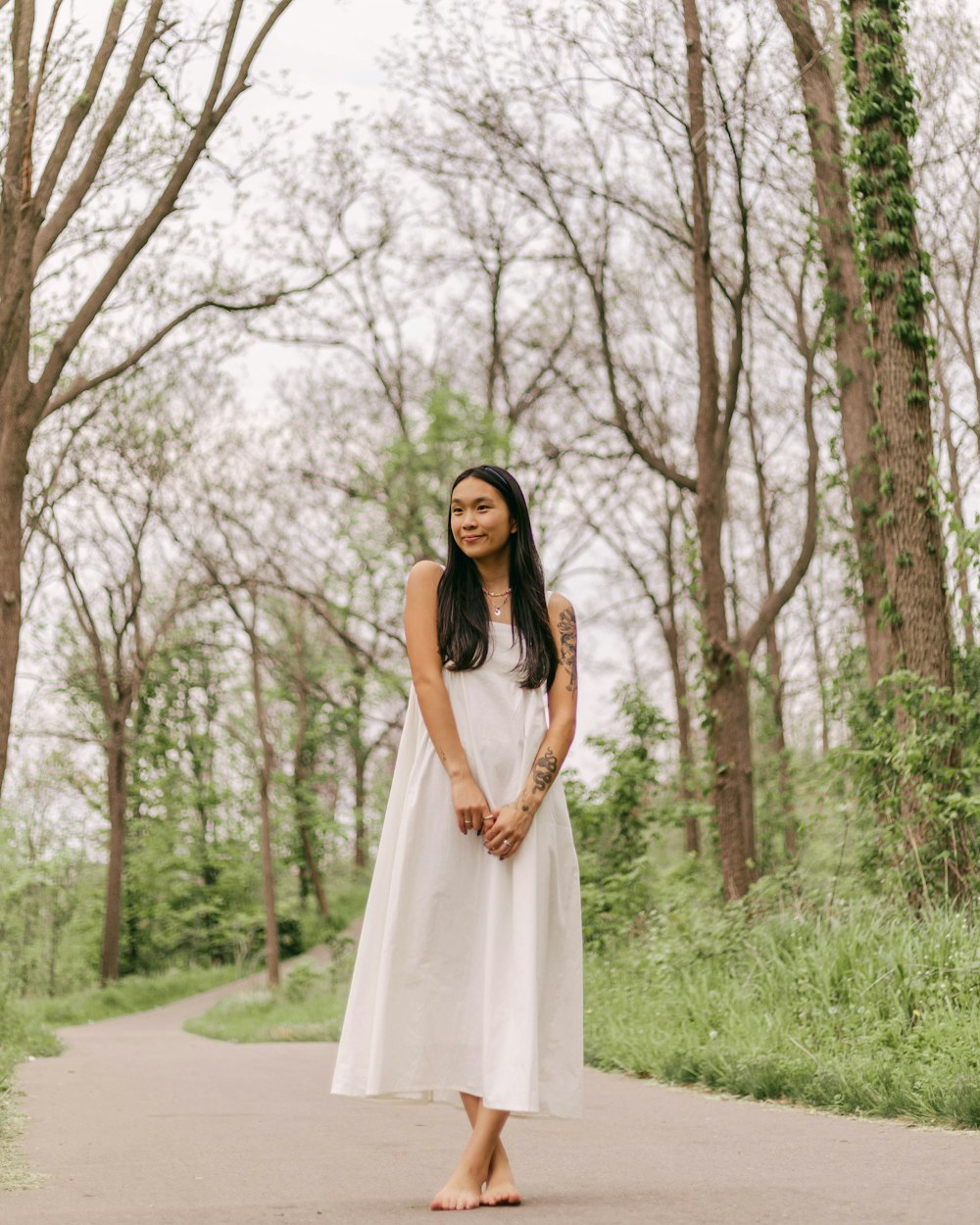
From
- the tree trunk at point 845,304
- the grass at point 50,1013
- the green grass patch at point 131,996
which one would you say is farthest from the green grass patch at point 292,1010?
the tree trunk at point 845,304

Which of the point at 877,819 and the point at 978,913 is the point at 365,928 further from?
the point at 877,819

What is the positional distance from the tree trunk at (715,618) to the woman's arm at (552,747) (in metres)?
11.1

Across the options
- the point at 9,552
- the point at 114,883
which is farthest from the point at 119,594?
the point at 9,552

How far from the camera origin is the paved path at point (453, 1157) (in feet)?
12.8

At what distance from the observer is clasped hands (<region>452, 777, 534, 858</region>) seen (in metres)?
4.29

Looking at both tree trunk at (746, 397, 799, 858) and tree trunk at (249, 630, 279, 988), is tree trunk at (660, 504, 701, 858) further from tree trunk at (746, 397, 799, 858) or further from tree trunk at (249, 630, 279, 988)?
tree trunk at (249, 630, 279, 988)

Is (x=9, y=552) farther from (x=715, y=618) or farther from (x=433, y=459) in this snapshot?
(x=433, y=459)

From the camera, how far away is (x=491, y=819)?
433 cm

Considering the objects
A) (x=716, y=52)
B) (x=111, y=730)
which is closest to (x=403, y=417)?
(x=111, y=730)

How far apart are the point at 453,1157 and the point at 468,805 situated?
170 cm

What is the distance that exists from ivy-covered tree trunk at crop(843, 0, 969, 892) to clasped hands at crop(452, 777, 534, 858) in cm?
664

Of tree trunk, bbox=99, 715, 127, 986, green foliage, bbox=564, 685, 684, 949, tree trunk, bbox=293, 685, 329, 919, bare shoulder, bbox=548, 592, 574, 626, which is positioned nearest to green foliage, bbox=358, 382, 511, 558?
green foliage, bbox=564, 685, 684, 949

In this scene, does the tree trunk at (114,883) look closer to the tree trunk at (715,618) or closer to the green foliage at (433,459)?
the green foliage at (433,459)

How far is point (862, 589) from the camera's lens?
46.8ft
